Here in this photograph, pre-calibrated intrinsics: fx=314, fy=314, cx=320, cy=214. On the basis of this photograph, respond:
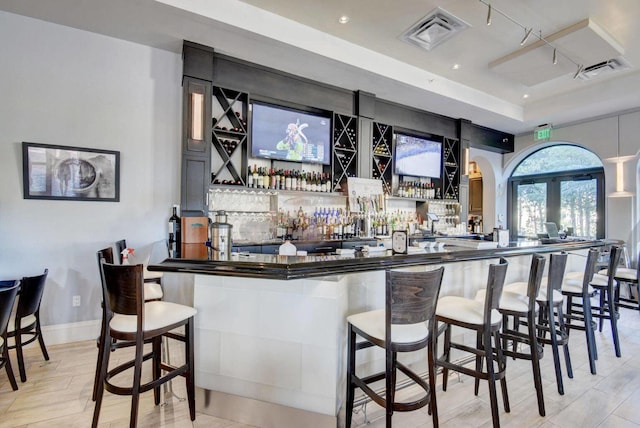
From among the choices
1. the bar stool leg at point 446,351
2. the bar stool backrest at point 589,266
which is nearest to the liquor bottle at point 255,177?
the bar stool leg at point 446,351

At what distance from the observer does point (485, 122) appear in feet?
21.2

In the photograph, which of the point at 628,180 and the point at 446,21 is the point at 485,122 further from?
the point at 446,21

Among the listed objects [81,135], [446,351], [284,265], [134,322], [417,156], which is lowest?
[446,351]

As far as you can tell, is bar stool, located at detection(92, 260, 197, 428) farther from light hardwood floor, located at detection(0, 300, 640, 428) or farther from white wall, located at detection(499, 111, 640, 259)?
white wall, located at detection(499, 111, 640, 259)

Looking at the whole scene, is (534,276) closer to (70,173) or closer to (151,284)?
(151,284)

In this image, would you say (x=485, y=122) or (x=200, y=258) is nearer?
(x=200, y=258)

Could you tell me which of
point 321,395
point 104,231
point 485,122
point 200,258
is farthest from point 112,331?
point 485,122

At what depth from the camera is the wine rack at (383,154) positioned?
5.39 m

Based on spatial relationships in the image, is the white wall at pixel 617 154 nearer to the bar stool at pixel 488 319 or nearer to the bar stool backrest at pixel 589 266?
the bar stool backrest at pixel 589 266

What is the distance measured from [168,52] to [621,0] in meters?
4.98

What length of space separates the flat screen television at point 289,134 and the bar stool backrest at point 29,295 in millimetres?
2573

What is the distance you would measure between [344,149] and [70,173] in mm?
3513

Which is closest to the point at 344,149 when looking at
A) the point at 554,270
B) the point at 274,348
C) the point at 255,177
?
the point at 255,177

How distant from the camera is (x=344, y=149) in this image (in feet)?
16.3
